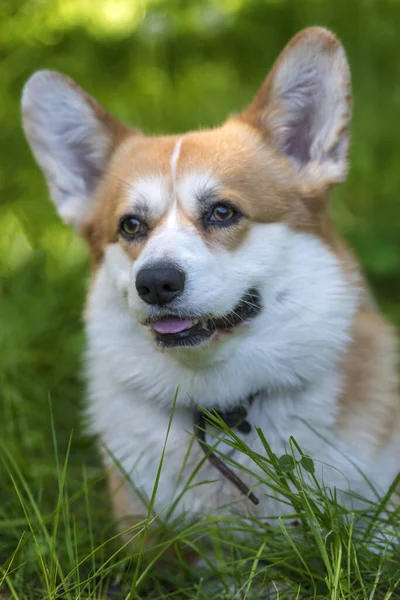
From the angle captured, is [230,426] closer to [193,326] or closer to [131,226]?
[193,326]

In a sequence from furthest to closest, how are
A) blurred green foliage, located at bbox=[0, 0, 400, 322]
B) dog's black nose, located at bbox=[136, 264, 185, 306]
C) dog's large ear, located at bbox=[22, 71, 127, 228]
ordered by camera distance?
blurred green foliage, located at bbox=[0, 0, 400, 322]
dog's large ear, located at bbox=[22, 71, 127, 228]
dog's black nose, located at bbox=[136, 264, 185, 306]

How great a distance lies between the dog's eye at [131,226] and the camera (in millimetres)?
2479

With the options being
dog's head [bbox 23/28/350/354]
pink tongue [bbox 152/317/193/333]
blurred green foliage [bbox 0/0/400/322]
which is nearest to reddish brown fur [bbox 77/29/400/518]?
dog's head [bbox 23/28/350/354]

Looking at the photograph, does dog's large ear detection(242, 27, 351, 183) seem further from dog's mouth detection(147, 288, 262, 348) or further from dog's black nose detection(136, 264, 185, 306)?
dog's black nose detection(136, 264, 185, 306)

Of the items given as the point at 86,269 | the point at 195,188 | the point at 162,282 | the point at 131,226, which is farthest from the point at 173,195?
the point at 86,269

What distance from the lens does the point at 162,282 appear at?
215 centimetres

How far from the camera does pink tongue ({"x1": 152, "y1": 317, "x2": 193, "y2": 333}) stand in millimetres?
2291

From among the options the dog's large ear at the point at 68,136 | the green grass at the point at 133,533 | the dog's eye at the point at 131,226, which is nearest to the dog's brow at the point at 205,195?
the dog's eye at the point at 131,226

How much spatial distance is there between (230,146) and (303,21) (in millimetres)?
3392

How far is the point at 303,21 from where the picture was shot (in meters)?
5.52

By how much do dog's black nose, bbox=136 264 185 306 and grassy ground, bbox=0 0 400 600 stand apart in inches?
18.7

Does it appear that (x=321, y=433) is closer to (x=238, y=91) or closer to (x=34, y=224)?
(x=34, y=224)

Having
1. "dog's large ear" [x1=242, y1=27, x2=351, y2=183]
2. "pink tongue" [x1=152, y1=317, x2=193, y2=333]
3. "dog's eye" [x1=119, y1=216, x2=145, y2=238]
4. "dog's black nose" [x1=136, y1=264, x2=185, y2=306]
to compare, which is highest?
"dog's large ear" [x1=242, y1=27, x2=351, y2=183]

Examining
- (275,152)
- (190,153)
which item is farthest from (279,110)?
(190,153)
